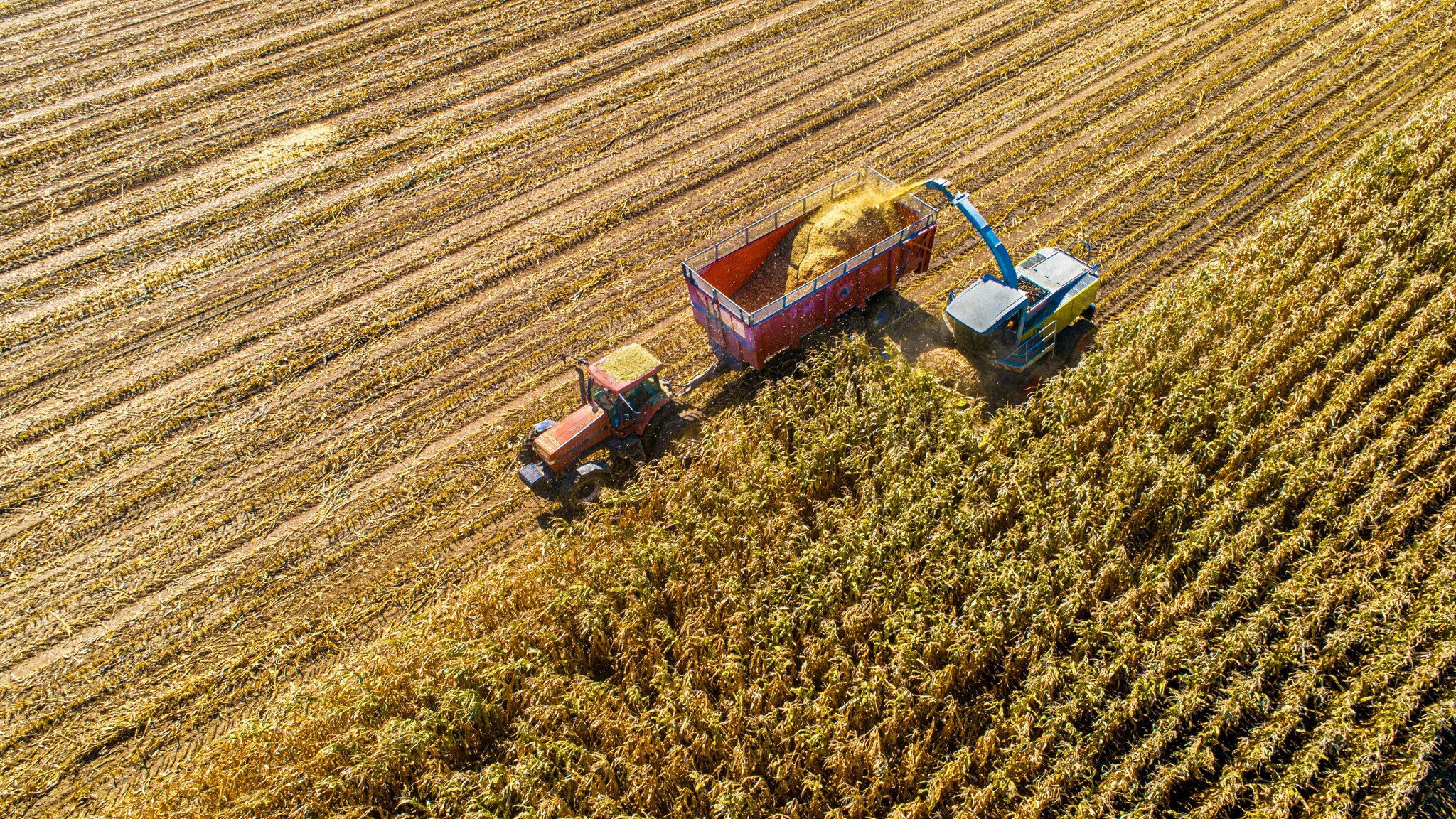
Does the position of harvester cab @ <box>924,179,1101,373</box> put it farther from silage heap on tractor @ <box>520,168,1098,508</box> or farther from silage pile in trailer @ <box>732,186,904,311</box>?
silage pile in trailer @ <box>732,186,904,311</box>

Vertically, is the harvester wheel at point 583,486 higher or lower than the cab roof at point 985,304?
lower

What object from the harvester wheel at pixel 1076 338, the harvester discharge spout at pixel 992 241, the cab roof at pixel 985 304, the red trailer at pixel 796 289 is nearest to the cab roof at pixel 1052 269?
the harvester discharge spout at pixel 992 241

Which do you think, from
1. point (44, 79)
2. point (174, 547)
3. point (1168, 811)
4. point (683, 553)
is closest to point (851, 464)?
point (683, 553)

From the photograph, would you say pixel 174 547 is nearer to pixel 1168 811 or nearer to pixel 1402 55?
pixel 1168 811

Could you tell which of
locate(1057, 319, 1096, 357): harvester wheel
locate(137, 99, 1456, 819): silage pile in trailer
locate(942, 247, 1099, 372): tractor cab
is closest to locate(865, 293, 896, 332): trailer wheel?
locate(942, 247, 1099, 372): tractor cab

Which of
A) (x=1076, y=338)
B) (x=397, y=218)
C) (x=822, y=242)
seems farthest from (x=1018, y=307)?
(x=397, y=218)

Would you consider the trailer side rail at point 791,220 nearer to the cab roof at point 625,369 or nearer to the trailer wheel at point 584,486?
the cab roof at point 625,369
